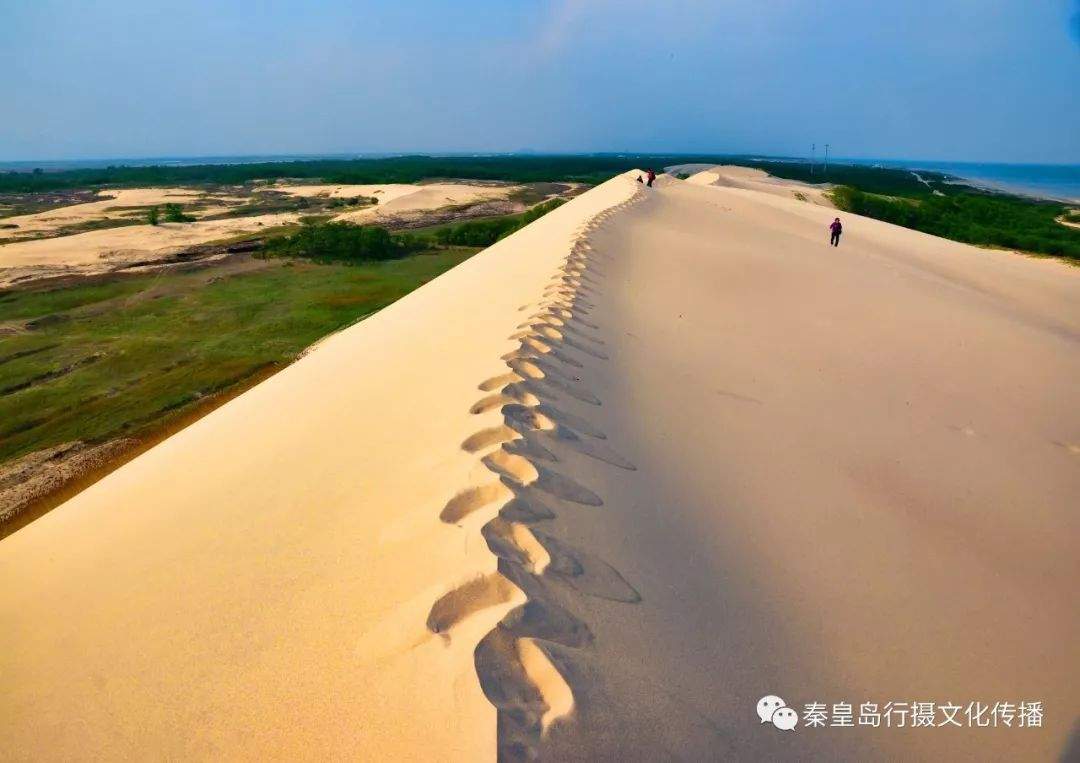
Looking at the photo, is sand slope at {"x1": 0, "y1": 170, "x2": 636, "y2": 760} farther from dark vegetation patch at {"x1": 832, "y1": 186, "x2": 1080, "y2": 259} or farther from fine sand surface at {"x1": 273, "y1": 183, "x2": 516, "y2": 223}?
dark vegetation patch at {"x1": 832, "y1": 186, "x2": 1080, "y2": 259}

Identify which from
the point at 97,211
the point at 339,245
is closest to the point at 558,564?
the point at 339,245

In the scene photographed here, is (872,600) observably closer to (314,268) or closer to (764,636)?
(764,636)

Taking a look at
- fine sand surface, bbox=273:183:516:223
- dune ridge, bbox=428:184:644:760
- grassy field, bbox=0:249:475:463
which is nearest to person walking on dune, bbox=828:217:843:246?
grassy field, bbox=0:249:475:463

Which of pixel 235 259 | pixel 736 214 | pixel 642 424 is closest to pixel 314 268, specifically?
pixel 235 259

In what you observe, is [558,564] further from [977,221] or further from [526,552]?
[977,221]

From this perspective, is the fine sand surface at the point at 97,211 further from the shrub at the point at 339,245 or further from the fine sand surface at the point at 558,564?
the fine sand surface at the point at 558,564

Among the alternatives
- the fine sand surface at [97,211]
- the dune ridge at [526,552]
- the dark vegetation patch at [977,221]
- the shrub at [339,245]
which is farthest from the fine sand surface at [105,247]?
the dark vegetation patch at [977,221]
